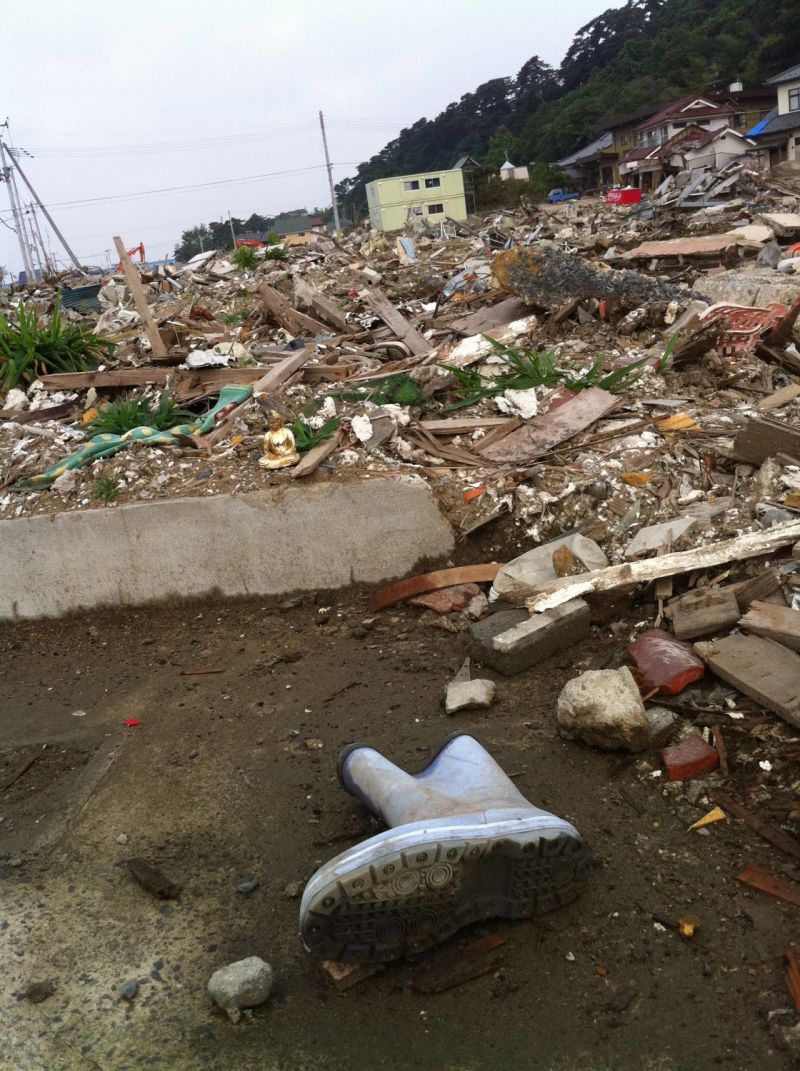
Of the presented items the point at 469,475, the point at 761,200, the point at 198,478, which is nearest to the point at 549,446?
the point at 469,475

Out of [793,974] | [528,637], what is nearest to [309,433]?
[528,637]

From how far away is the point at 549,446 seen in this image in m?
5.19

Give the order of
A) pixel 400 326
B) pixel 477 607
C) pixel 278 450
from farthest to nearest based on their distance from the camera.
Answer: pixel 400 326 → pixel 278 450 → pixel 477 607

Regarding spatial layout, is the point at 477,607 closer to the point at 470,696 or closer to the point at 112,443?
the point at 470,696

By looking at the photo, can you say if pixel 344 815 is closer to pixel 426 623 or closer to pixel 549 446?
pixel 426 623

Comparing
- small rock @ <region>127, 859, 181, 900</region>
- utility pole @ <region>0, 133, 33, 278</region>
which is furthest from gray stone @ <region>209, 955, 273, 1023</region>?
utility pole @ <region>0, 133, 33, 278</region>

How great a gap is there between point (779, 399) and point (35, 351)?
652cm

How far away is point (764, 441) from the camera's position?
15.0ft

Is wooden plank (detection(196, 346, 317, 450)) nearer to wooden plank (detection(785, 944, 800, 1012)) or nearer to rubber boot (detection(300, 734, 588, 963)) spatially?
rubber boot (detection(300, 734, 588, 963))

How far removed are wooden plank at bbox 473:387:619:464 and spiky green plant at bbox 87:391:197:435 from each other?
8.01 feet

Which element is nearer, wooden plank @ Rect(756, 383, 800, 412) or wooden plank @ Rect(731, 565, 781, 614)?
wooden plank @ Rect(731, 565, 781, 614)

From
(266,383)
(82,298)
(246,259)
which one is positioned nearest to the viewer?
(266,383)

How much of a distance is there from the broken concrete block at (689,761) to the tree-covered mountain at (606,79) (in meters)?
61.9

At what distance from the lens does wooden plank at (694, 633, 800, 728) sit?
3.00m
